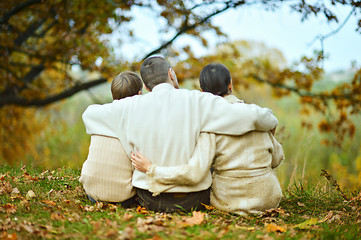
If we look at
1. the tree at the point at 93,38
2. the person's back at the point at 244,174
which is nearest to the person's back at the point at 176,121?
the person's back at the point at 244,174

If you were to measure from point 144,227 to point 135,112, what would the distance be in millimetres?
985

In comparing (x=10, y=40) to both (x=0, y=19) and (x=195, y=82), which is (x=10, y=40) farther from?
(x=195, y=82)

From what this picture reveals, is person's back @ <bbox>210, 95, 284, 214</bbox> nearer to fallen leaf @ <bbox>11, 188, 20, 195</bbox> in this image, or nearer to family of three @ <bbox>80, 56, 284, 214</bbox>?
family of three @ <bbox>80, 56, 284, 214</bbox>

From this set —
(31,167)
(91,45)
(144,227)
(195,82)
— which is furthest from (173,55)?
(144,227)

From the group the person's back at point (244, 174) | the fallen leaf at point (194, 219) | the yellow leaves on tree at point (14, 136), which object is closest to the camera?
the fallen leaf at point (194, 219)

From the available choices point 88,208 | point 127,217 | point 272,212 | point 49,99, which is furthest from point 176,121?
point 49,99

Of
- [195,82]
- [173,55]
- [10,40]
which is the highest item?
[10,40]

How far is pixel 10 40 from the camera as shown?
24.9ft

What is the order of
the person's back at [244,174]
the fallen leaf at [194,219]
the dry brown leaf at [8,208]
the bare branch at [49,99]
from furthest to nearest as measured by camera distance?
1. the bare branch at [49,99]
2. the person's back at [244,174]
3. the dry brown leaf at [8,208]
4. the fallen leaf at [194,219]

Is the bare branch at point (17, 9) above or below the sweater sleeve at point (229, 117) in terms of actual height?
above

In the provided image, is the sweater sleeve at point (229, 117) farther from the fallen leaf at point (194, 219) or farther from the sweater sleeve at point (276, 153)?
the fallen leaf at point (194, 219)

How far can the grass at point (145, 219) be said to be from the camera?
2492 millimetres

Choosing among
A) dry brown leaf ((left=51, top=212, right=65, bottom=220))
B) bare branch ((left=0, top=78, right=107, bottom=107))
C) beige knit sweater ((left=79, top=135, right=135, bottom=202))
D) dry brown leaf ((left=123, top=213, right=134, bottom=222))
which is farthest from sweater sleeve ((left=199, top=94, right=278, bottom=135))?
bare branch ((left=0, top=78, right=107, bottom=107))

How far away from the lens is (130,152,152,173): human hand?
2982mm
